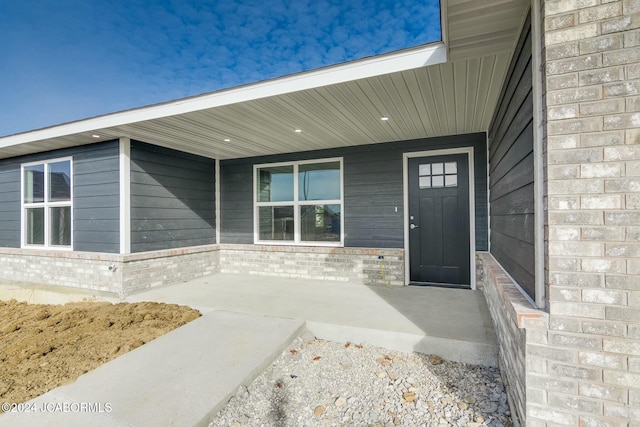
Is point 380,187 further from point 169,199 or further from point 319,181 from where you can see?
point 169,199

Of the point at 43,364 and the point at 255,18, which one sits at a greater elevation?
the point at 255,18

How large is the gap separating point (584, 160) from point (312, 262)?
409 centimetres

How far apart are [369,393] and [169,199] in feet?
14.4

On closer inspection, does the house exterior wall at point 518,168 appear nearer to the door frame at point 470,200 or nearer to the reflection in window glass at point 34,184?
the door frame at point 470,200

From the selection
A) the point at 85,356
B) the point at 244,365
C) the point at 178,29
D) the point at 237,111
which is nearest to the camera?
the point at 244,365

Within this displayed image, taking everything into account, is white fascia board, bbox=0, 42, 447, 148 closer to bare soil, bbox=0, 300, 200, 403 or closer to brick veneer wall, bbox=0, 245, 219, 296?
brick veneer wall, bbox=0, 245, 219, 296

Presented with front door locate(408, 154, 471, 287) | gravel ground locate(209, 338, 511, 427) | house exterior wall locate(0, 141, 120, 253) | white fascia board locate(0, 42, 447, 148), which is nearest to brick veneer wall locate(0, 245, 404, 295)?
house exterior wall locate(0, 141, 120, 253)

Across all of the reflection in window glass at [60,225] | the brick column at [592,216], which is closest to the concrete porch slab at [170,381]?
the brick column at [592,216]

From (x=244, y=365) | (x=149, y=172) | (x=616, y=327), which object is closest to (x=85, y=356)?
(x=244, y=365)

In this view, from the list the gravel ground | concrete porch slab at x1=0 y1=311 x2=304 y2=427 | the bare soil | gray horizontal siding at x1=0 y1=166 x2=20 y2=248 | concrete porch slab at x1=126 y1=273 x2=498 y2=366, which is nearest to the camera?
concrete porch slab at x1=0 y1=311 x2=304 y2=427

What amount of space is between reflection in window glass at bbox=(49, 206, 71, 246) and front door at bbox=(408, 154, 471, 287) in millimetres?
5595

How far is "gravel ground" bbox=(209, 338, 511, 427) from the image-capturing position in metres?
1.81

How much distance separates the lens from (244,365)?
2252mm

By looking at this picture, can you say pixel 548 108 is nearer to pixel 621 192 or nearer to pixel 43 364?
pixel 621 192
